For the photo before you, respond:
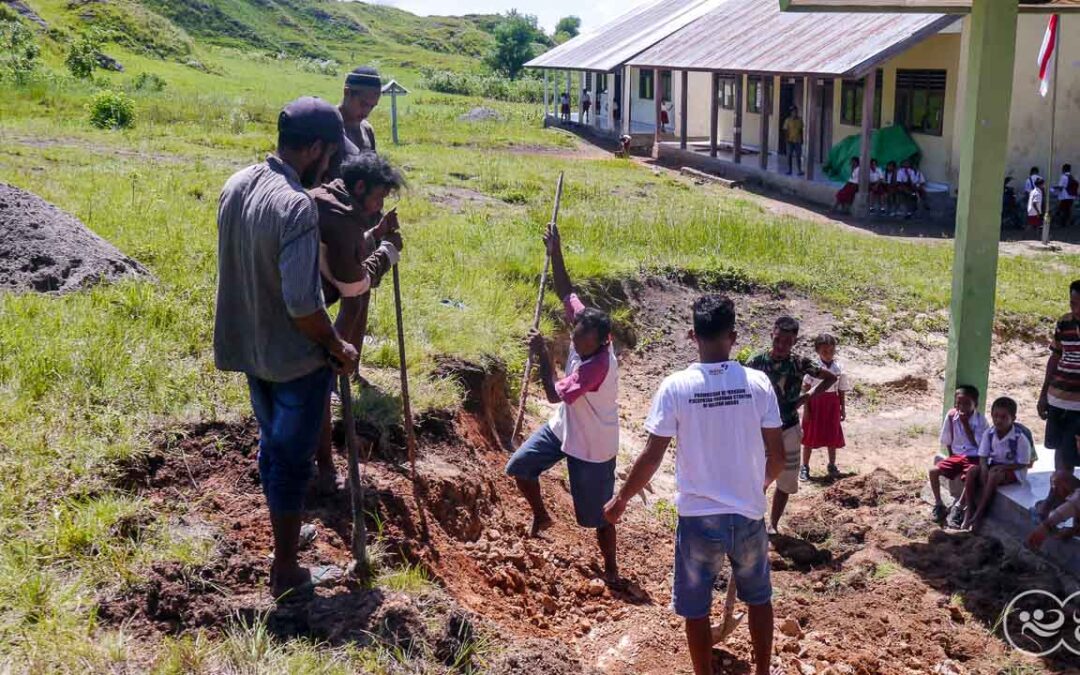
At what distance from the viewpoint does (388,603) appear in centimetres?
400

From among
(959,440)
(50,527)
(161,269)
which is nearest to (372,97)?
(161,269)

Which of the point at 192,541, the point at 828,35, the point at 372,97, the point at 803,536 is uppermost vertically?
the point at 828,35

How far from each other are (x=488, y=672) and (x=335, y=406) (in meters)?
2.25

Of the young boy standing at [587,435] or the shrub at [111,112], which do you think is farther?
the shrub at [111,112]

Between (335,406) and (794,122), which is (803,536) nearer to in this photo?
(335,406)

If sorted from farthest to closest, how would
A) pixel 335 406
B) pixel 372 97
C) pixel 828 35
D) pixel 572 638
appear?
pixel 828 35
pixel 372 97
pixel 335 406
pixel 572 638

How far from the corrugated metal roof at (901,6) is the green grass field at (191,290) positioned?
10.7ft

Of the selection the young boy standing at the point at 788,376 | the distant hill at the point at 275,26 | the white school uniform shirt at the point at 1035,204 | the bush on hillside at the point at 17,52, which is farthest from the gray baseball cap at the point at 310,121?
the distant hill at the point at 275,26

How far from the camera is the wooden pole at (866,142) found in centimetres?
1795

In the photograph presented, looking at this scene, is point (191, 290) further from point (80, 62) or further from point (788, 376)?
point (80, 62)

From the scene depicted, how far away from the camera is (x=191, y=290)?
727 centimetres

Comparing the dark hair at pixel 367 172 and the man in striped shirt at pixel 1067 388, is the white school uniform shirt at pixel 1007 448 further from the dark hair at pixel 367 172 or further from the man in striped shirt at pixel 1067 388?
the dark hair at pixel 367 172

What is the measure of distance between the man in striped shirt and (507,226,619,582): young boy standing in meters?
3.00

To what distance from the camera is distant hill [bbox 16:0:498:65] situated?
165ft
